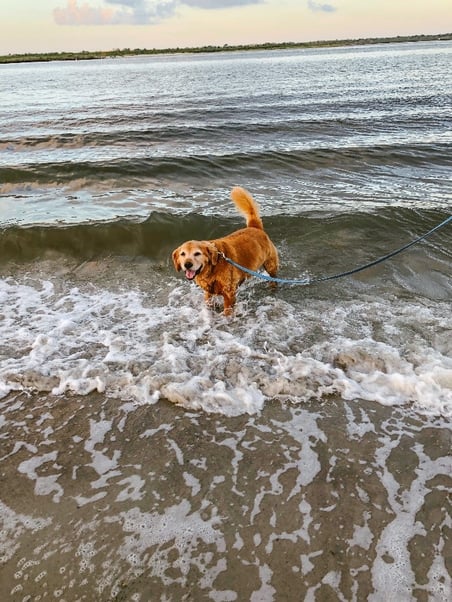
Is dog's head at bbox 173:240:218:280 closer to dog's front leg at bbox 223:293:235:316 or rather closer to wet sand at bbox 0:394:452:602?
dog's front leg at bbox 223:293:235:316

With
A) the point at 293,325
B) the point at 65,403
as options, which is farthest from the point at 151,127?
the point at 65,403

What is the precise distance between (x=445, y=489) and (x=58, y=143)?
14.7m

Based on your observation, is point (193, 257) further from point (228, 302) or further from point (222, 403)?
point (222, 403)

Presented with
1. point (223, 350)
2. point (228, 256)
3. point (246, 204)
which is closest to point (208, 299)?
point (228, 256)

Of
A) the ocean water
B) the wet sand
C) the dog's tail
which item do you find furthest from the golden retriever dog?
the wet sand

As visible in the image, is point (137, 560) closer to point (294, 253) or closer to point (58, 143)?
point (294, 253)

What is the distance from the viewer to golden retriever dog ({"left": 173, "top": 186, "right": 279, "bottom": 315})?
4.99 meters

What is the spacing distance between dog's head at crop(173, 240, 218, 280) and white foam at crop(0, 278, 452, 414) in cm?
66

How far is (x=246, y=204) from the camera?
605cm

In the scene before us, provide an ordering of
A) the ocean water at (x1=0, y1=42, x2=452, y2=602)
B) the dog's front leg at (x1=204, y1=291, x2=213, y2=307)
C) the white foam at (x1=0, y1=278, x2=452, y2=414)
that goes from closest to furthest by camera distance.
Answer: the ocean water at (x1=0, y1=42, x2=452, y2=602) → the white foam at (x1=0, y1=278, x2=452, y2=414) → the dog's front leg at (x1=204, y1=291, x2=213, y2=307)

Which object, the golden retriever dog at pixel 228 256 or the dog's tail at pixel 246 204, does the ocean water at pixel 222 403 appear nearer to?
the golden retriever dog at pixel 228 256

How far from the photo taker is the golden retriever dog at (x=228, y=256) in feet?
16.4

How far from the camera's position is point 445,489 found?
291 cm

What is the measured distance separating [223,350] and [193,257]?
1.07m
